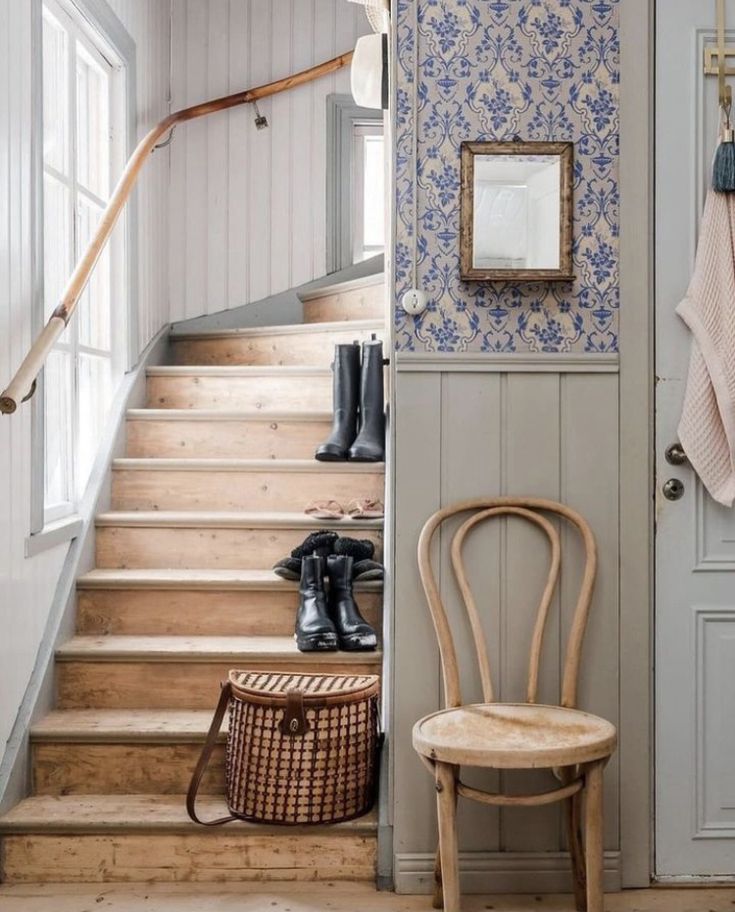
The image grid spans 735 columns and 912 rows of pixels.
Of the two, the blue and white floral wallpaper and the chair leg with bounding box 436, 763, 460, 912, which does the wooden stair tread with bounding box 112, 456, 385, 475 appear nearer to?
the blue and white floral wallpaper

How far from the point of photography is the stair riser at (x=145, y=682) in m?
2.69

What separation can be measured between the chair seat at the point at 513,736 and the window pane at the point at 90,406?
1.63 metres

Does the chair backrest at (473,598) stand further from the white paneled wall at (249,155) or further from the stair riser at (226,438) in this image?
the white paneled wall at (249,155)

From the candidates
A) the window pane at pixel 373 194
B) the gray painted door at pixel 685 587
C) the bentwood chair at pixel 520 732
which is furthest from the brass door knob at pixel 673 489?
the window pane at pixel 373 194

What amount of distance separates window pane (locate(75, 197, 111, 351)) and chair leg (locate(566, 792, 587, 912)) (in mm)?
2118

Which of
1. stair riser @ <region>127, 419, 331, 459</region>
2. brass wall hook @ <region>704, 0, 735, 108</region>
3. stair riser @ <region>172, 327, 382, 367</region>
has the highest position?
brass wall hook @ <region>704, 0, 735, 108</region>

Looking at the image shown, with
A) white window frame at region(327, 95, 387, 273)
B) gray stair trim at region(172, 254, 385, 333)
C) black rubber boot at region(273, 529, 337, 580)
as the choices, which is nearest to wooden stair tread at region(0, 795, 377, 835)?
black rubber boot at region(273, 529, 337, 580)

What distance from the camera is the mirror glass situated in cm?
230

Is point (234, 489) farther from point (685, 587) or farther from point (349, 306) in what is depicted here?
point (685, 587)

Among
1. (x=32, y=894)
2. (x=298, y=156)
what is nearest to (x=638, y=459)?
(x=32, y=894)

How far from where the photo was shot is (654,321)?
2.34 meters

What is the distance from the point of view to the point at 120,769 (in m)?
2.52

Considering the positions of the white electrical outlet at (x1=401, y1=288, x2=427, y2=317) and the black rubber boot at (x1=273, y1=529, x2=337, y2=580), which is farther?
the black rubber boot at (x1=273, y1=529, x2=337, y2=580)

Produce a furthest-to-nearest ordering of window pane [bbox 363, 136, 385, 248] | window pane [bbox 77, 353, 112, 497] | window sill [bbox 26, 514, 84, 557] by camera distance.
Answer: window pane [bbox 363, 136, 385, 248]
window pane [bbox 77, 353, 112, 497]
window sill [bbox 26, 514, 84, 557]
